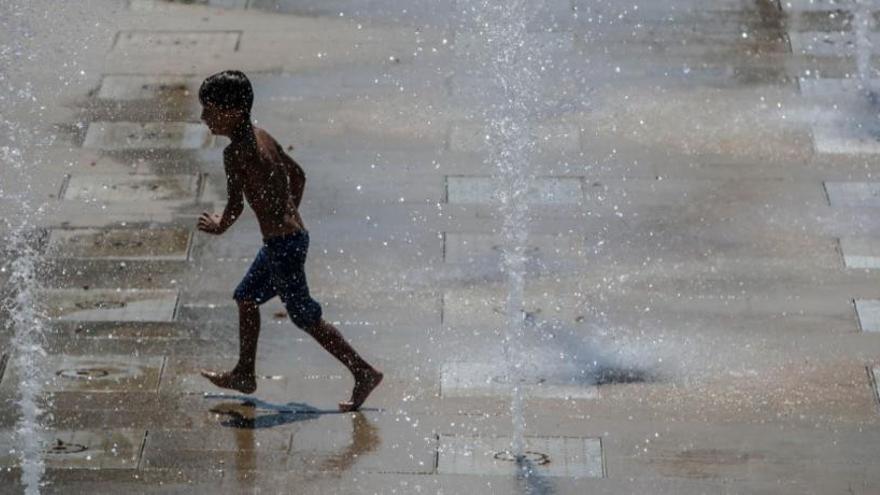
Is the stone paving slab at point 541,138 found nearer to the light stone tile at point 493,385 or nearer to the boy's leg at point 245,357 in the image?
the light stone tile at point 493,385

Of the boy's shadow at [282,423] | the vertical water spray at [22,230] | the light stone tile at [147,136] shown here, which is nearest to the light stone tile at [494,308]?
the boy's shadow at [282,423]

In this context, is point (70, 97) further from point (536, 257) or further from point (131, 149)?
point (536, 257)

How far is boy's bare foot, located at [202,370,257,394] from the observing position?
877 centimetres

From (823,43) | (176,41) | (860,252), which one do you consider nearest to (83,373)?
(176,41)

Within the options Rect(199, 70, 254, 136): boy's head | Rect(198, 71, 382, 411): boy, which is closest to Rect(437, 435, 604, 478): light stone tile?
Rect(198, 71, 382, 411): boy

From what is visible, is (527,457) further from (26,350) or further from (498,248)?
(26,350)

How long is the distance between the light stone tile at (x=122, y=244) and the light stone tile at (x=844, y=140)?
395 cm

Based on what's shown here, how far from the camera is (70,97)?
38.4ft

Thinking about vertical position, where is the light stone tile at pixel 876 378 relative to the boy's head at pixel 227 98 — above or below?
below

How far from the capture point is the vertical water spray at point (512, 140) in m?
9.26

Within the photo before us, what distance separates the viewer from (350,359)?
28.3 feet

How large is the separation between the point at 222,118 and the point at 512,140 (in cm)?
348

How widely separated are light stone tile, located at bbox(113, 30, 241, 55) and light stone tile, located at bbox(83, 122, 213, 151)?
109 cm

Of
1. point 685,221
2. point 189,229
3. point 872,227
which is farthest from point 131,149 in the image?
point 872,227
